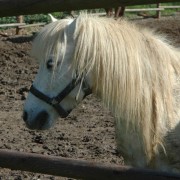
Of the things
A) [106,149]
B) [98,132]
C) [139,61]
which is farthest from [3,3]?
[98,132]

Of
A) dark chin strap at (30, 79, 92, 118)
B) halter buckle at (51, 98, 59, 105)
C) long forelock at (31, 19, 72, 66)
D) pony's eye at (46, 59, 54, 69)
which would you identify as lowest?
halter buckle at (51, 98, 59, 105)

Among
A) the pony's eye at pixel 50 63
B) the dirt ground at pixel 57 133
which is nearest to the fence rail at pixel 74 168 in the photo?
the pony's eye at pixel 50 63

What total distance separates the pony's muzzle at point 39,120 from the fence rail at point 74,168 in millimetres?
389

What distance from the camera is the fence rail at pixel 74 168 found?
283 cm

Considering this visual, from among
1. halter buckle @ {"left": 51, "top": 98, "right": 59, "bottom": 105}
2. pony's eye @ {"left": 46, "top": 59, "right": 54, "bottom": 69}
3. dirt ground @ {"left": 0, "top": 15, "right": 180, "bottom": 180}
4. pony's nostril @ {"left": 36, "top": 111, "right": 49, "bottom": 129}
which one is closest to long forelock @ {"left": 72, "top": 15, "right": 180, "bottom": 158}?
pony's eye @ {"left": 46, "top": 59, "right": 54, "bottom": 69}

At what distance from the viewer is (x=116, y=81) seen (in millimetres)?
3451

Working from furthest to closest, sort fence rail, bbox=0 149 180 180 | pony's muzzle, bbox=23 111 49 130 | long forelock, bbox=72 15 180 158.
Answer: pony's muzzle, bbox=23 111 49 130
long forelock, bbox=72 15 180 158
fence rail, bbox=0 149 180 180

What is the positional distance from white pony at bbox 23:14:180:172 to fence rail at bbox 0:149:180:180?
44cm

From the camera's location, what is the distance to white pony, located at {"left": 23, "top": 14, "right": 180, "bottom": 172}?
3.45 m

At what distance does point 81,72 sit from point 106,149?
7.57ft

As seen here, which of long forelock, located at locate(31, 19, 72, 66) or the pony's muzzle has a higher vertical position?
long forelock, located at locate(31, 19, 72, 66)

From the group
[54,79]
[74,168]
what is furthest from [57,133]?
[74,168]

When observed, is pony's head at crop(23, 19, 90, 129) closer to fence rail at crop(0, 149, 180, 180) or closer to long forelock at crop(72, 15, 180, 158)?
long forelock at crop(72, 15, 180, 158)

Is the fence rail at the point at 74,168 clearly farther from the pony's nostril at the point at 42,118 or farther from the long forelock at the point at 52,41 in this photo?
the long forelock at the point at 52,41
